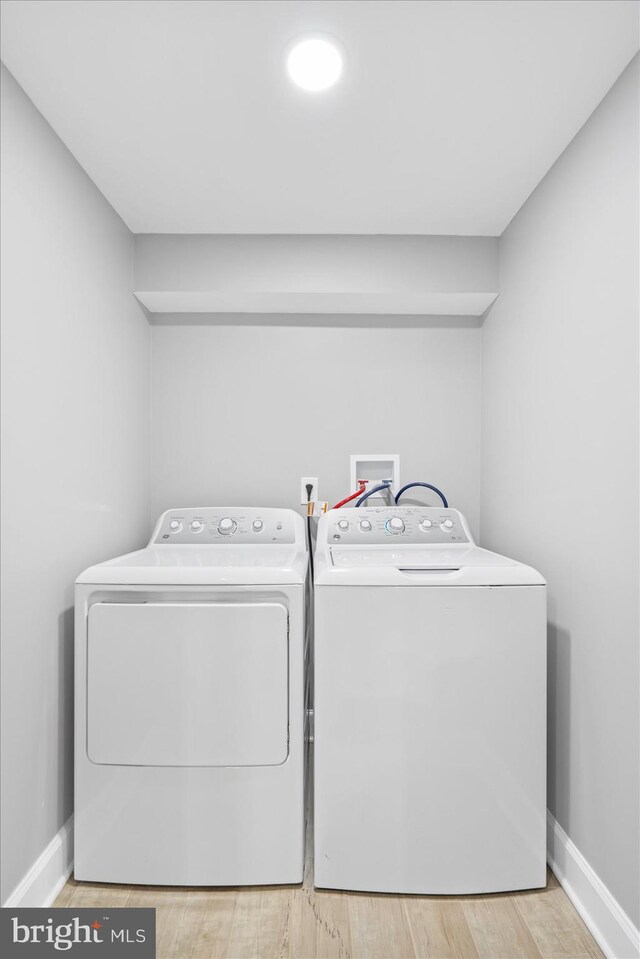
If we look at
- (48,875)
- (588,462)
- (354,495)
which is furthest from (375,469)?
(48,875)

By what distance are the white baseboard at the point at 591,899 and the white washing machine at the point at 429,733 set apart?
87 mm

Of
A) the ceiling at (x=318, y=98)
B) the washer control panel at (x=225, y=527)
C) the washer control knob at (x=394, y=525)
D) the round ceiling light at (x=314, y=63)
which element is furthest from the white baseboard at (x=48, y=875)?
the round ceiling light at (x=314, y=63)

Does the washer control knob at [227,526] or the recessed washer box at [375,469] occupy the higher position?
the recessed washer box at [375,469]

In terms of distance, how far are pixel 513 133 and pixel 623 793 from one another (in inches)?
69.9

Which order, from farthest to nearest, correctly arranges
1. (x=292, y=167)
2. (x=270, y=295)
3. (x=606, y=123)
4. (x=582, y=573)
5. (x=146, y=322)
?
(x=146, y=322)
(x=270, y=295)
(x=292, y=167)
(x=582, y=573)
(x=606, y=123)

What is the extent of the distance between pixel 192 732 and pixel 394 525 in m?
0.98

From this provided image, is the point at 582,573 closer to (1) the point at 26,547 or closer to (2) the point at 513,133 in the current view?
(2) the point at 513,133

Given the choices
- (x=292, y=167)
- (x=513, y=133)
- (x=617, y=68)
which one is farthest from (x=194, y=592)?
(x=617, y=68)

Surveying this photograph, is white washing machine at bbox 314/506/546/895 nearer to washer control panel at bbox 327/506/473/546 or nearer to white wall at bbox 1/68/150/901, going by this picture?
washer control panel at bbox 327/506/473/546

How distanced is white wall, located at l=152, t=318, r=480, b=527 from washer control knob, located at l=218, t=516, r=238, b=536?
13.9 inches

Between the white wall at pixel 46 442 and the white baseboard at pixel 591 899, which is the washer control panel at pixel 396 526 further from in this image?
the white baseboard at pixel 591 899

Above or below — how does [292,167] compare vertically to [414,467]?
above

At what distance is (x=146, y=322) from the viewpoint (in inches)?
96.7

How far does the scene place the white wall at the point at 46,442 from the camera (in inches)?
54.4
